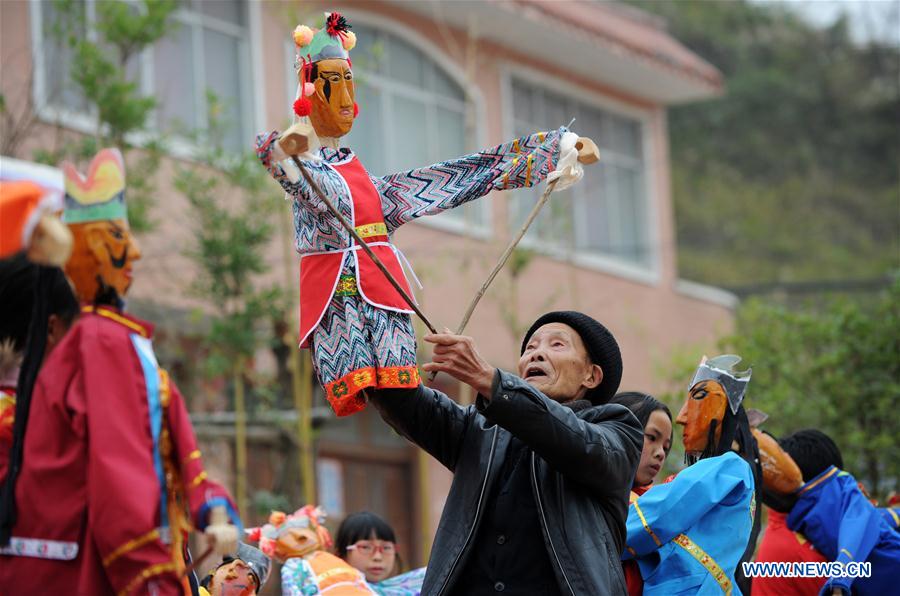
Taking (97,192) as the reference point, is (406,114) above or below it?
above

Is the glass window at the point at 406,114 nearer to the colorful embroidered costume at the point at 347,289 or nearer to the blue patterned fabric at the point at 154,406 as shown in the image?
the colorful embroidered costume at the point at 347,289

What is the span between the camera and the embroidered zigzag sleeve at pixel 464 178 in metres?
5.22

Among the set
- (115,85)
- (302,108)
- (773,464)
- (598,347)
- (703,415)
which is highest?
(115,85)

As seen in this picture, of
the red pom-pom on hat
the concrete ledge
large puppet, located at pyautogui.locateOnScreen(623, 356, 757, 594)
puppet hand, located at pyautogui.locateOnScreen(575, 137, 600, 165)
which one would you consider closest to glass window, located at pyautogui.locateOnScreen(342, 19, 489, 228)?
the concrete ledge

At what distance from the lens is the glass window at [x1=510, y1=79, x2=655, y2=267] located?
17172mm

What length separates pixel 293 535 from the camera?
6695mm

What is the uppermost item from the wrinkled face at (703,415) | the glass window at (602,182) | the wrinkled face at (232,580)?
the glass window at (602,182)

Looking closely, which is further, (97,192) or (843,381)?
(843,381)

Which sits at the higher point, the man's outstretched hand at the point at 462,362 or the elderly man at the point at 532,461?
the man's outstretched hand at the point at 462,362

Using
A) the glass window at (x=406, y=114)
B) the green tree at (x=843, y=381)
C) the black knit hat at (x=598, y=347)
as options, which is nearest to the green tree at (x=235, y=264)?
the glass window at (x=406, y=114)

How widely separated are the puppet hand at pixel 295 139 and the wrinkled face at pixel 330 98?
529 millimetres

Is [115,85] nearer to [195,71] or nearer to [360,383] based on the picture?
[195,71]

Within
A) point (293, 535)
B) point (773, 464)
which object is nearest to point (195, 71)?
point (293, 535)

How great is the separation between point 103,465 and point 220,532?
1.17 ft
